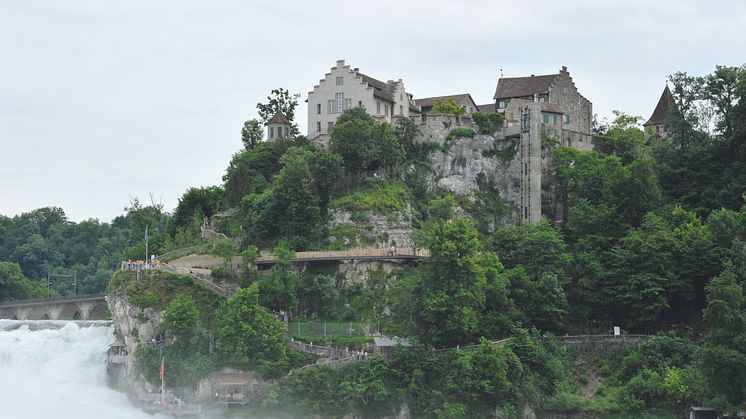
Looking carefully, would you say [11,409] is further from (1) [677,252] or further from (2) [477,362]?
(1) [677,252]

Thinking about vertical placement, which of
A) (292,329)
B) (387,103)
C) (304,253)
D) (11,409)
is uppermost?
(387,103)

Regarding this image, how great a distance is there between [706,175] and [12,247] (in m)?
107

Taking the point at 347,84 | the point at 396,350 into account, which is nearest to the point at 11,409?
the point at 396,350

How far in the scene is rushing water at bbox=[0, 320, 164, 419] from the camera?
2926 inches

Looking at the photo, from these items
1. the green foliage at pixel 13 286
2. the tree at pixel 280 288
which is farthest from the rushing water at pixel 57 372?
the green foliage at pixel 13 286

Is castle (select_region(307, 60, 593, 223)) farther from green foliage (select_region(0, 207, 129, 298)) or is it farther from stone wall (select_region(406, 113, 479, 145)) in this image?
green foliage (select_region(0, 207, 129, 298))

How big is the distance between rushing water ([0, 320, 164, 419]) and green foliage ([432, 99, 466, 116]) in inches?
1383

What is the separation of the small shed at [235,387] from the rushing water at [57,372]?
486 cm

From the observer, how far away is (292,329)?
257 ft

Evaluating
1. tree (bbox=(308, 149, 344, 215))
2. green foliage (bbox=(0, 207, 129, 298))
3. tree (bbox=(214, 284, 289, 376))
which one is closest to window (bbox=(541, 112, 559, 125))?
tree (bbox=(308, 149, 344, 215))

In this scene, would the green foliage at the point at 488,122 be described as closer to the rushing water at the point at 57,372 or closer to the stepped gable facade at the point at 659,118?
the stepped gable facade at the point at 659,118

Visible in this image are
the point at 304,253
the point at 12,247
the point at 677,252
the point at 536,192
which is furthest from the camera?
the point at 12,247

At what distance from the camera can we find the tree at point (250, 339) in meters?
72.9

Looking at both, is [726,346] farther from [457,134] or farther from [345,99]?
[345,99]
